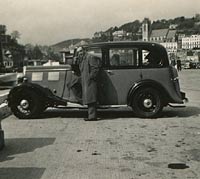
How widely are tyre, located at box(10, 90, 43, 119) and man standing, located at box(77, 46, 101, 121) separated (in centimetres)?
128

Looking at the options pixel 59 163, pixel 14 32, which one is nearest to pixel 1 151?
pixel 59 163

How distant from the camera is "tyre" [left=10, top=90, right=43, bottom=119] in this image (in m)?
11.6

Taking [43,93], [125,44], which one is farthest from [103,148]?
[125,44]

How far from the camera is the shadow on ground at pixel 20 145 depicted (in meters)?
7.37

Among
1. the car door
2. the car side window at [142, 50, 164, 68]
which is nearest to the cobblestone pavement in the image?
the car door

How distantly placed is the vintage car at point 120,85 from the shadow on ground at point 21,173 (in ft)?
17.2

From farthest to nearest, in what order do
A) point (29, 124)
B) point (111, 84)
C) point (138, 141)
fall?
point (111, 84) < point (29, 124) < point (138, 141)

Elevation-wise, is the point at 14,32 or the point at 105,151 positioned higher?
the point at 14,32

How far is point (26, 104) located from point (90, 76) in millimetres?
1847

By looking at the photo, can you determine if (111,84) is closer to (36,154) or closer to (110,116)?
(110,116)

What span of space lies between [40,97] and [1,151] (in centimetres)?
411

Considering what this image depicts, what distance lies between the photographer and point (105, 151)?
24.5 feet

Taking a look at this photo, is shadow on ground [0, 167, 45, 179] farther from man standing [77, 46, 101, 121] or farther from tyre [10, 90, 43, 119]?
tyre [10, 90, 43, 119]

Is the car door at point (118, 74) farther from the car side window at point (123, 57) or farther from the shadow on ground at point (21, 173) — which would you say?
the shadow on ground at point (21, 173)
